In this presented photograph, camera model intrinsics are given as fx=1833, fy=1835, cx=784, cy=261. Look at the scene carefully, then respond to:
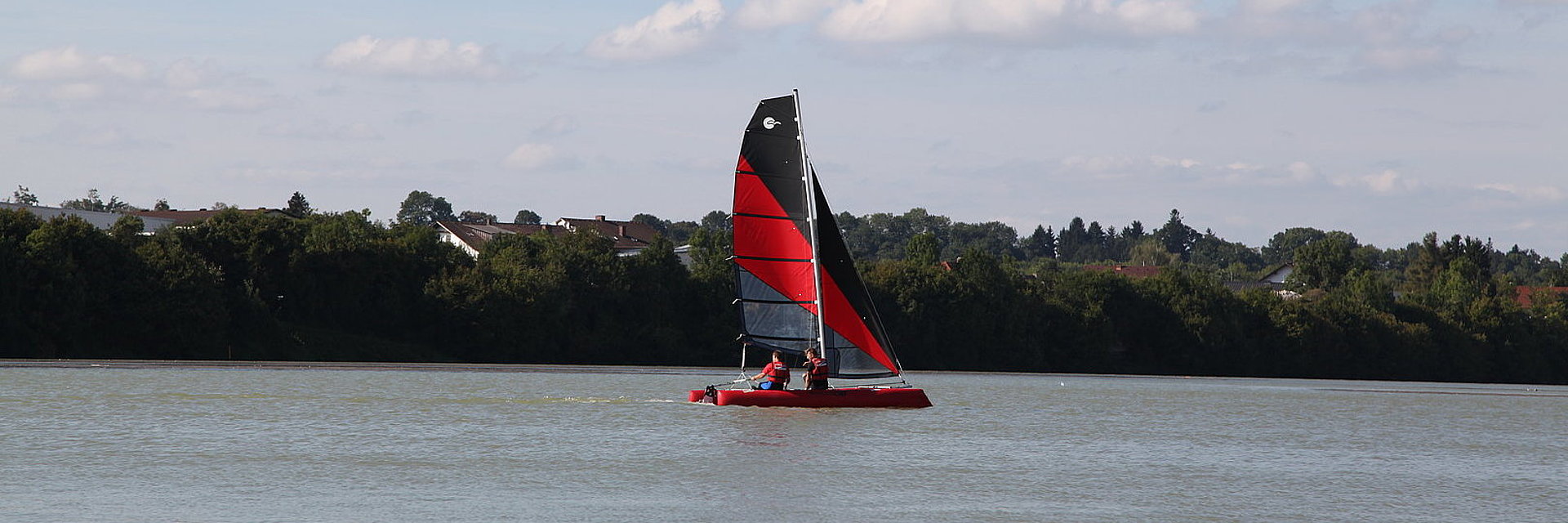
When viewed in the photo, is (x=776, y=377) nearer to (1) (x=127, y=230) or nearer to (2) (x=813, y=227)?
(2) (x=813, y=227)

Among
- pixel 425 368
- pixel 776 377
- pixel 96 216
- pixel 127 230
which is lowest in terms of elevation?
pixel 776 377

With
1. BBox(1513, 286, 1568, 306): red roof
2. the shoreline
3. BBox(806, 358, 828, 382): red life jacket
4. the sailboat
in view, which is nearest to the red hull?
the sailboat

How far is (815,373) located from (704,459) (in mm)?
9091

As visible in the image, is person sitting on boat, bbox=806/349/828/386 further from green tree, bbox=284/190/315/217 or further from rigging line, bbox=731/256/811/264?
green tree, bbox=284/190/315/217

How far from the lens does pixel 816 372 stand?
42.9 m

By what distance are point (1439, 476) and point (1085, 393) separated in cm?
3849

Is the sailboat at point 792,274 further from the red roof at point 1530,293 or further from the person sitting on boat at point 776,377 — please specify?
the red roof at point 1530,293

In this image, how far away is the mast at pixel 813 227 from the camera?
1715 inches

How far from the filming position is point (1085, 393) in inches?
2891

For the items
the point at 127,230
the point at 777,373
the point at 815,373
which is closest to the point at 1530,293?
the point at 127,230

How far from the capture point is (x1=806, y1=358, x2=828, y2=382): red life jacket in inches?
1688

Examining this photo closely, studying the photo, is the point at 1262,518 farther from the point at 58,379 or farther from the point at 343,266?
the point at 343,266

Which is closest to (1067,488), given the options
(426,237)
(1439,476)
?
(1439,476)

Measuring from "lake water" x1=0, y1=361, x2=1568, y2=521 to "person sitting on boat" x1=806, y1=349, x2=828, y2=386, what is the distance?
1.05 meters
